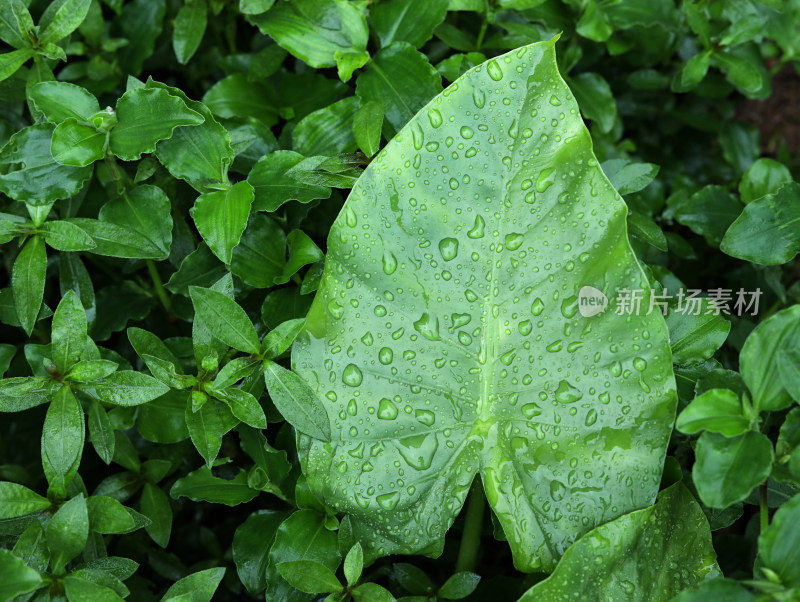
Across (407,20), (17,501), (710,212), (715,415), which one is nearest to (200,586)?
(17,501)

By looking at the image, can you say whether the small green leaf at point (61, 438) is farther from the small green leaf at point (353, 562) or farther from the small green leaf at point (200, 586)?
the small green leaf at point (353, 562)

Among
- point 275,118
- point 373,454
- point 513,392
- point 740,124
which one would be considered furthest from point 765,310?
point 275,118

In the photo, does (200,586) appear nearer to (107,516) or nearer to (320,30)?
(107,516)

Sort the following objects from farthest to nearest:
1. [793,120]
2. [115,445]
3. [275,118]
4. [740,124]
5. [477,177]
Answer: [793,120] < [740,124] < [275,118] < [115,445] < [477,177]

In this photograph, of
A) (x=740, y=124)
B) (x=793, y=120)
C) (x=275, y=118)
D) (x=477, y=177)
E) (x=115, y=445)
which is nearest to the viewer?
(x=477, y=177)

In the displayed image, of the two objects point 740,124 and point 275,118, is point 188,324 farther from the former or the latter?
point 740,124

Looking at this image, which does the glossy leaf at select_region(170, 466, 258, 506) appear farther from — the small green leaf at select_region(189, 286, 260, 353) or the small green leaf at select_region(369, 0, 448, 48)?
the small green leaf at select_region(369, 0, 448, 48)
